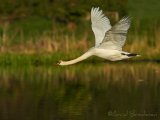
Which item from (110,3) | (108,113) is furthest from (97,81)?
(110,3)

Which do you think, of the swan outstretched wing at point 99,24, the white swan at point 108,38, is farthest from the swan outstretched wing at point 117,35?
the swan outstretched wing at point 99,24

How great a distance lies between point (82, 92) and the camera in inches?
709

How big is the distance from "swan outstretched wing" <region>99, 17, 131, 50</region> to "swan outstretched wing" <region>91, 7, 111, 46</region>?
22.6 inches

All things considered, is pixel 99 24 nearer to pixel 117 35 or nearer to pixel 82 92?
pixel 117 35

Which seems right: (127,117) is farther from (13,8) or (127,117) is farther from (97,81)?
(13,8)

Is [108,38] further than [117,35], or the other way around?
[108,38]

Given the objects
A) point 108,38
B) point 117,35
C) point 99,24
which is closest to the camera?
point 117,35

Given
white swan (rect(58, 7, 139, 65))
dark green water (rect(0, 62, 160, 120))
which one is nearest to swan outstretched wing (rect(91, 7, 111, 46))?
white swan (rect(58, 7, 139, 65))

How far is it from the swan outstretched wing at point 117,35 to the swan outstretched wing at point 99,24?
0.57 metres

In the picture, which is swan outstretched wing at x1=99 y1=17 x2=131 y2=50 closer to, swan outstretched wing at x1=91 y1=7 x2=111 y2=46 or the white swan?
the white swan

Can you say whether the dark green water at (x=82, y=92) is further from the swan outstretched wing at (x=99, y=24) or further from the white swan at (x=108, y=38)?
the swan outstretched wing at (x=99, y=24)

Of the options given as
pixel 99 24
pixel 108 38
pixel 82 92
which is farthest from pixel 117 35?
pixel 82 92

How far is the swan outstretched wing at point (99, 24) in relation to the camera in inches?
672

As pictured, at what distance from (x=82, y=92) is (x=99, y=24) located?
166 cm
